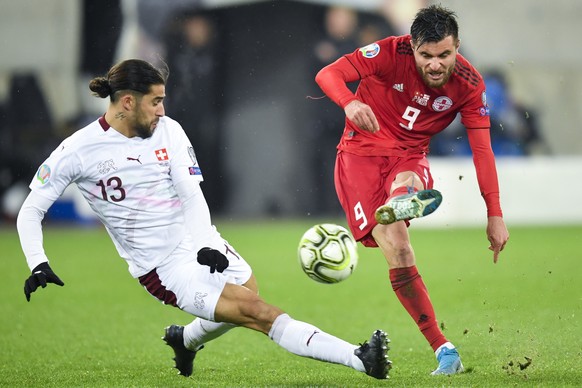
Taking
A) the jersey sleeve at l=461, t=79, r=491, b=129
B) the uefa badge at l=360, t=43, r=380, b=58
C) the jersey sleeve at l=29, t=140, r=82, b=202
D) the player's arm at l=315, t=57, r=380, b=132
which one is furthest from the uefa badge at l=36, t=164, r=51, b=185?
the jersey sleeve at l=461, t=79, r=491, b=129

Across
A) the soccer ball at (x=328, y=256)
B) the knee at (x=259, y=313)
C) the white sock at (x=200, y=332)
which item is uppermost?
the soccer ball at (x=328, y=256)

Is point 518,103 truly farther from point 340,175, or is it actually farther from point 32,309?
point 340,175

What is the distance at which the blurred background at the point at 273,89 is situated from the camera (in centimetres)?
1889

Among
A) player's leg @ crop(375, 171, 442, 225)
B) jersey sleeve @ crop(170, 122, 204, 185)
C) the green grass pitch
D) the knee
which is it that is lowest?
the green grass pitch

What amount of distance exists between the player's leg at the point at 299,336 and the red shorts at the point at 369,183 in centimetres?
116

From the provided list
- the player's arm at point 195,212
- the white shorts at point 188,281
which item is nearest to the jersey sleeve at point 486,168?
the white shorts at point 188,281

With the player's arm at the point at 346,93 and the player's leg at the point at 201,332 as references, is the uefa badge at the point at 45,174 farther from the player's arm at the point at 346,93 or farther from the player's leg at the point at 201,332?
the player's arm at the point at 346,93

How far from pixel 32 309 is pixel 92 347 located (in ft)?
8.37

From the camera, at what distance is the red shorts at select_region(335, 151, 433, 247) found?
622cm

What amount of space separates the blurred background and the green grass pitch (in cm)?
347

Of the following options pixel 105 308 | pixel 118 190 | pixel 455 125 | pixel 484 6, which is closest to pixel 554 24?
pixel 484 6

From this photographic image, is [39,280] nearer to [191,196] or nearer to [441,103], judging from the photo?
[191,196]

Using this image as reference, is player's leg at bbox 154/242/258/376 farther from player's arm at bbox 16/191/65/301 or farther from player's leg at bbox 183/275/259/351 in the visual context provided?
player's arm at bbox 16/191/65/301

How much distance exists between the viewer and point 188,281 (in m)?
5.39
